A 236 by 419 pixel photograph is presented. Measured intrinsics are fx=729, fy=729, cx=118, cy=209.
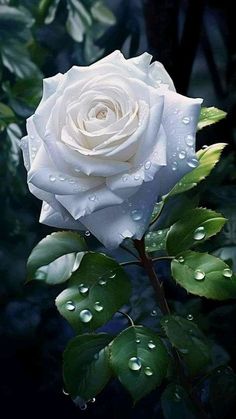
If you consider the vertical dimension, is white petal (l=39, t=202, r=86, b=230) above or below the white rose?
below

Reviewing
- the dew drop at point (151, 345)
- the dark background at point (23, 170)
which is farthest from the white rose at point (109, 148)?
the dark background at point (23, 170)

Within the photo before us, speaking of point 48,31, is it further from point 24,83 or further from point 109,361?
point 109,361

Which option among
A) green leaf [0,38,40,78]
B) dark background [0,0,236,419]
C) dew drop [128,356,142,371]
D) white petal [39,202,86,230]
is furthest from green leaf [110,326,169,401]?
green leaf [0,38,40,78]

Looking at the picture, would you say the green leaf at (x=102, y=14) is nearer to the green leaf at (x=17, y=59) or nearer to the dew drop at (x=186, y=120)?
the green leaf at (x=17, y=59)

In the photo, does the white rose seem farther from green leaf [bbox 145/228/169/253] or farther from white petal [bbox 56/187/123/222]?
green leaf [bbox 145/228/169/253]

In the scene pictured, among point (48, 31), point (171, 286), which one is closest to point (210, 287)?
point (171, 286)

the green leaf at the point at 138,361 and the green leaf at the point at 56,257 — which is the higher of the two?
the green leaf at the point at 56,257
